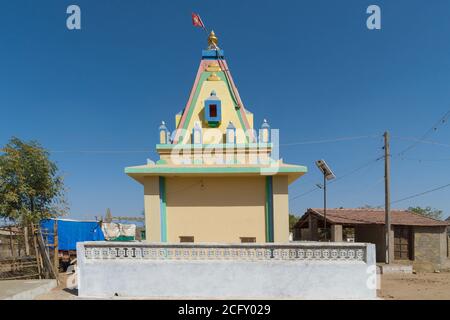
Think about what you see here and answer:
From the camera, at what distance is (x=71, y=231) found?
12.8 metres

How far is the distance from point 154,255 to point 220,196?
2.54 meters

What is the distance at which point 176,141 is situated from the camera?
8.53 m

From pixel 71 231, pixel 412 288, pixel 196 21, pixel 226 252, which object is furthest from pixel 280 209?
pixel 71 231

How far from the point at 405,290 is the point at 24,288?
11094mm

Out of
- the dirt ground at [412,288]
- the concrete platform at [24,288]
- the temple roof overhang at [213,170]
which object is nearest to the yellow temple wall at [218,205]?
the temple roof overhang at [213,170]

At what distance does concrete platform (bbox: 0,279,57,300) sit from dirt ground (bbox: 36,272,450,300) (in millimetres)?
210

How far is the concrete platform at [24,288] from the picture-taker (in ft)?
21.8

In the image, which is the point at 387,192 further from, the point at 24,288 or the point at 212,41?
the point at 24,288

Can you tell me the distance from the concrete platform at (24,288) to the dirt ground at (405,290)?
0.21 metres

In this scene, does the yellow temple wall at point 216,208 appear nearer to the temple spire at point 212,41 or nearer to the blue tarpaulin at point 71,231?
the temple spire at point 212,41

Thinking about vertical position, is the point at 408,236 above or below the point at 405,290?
below

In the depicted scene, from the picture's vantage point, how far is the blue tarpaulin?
12.3m

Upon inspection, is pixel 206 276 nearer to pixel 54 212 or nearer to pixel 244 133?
pixel 244 133
